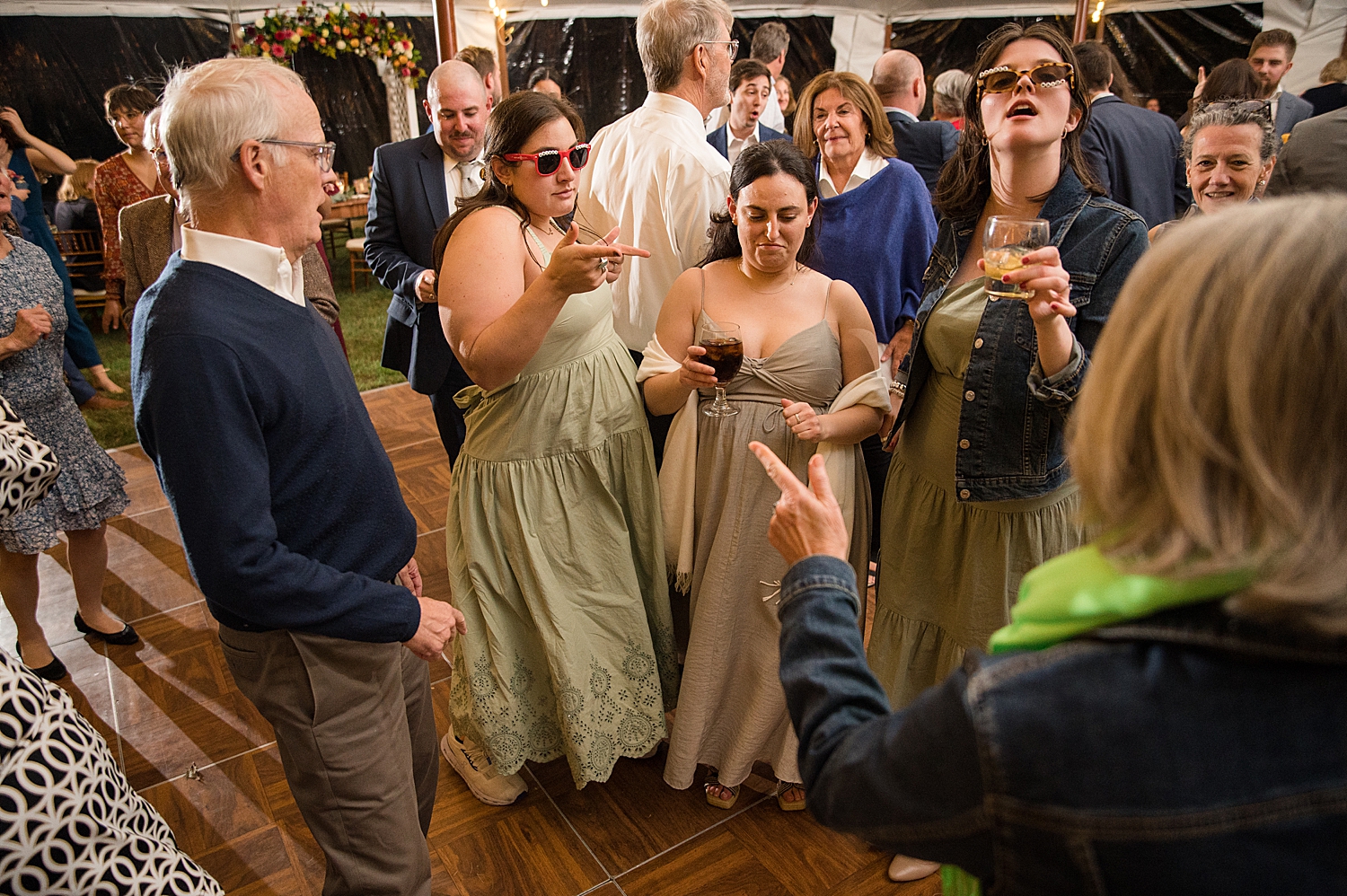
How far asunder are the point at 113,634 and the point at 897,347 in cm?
292

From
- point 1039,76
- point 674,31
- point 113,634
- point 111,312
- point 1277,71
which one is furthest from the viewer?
point 111,312

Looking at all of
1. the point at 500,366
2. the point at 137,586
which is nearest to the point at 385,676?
the point at 500,366

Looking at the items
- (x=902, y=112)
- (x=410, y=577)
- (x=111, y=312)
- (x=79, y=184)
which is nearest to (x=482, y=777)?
(x=410, y=577)

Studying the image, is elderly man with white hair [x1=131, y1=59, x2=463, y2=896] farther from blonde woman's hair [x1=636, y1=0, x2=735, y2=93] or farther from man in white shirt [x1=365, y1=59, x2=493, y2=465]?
man in white shirt [x1=365, y1=59, x2=493, y2=465]

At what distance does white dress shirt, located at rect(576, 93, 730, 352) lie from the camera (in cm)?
256

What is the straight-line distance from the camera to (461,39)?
6180 mm

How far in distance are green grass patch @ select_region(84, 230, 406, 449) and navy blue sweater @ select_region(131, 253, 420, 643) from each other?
404 cm

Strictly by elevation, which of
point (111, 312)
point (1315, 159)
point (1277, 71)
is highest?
point (1277, 71)

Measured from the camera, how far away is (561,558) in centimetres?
212

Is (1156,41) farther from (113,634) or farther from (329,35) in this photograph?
(113,634)

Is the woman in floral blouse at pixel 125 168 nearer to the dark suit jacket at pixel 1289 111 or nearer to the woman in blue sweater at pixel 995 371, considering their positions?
the woman in blue sweater at pixel 995 371

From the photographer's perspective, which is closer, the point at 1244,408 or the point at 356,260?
the point at 1244,408

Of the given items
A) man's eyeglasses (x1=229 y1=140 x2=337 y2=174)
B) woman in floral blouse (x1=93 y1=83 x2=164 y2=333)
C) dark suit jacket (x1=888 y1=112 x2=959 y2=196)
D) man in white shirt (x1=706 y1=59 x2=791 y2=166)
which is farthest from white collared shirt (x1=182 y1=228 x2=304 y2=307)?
man in white shirt (x1=706 y1=59 x2=791 y2=166)

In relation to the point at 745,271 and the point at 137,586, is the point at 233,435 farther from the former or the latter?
the point at 137,586
